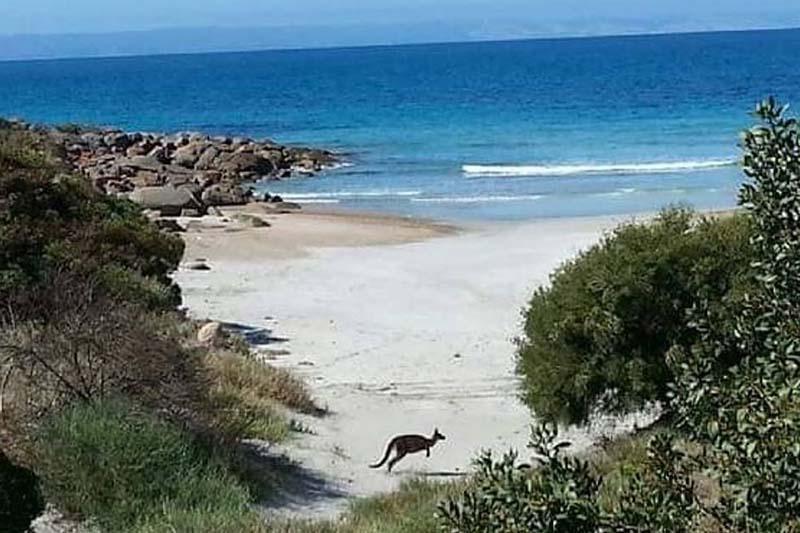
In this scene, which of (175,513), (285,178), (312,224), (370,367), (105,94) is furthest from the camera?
(105,94)

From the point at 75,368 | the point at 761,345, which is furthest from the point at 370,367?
the point at 761,345

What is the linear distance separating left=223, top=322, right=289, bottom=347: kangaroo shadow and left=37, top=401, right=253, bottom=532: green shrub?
9.83 meters

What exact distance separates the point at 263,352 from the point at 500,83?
307ft

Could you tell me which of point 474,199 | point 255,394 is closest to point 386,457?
point 255,394

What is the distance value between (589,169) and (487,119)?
2656 cm

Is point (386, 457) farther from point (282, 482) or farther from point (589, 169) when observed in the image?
point (589, 169)

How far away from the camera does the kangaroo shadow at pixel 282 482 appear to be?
10.4 m

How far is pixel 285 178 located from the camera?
51.0 metres

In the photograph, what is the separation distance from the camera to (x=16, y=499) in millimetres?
7277

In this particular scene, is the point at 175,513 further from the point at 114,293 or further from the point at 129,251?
the point at 129,251

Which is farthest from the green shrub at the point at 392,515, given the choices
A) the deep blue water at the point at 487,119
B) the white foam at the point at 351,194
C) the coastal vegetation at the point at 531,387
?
the white foam at the point at 351,194

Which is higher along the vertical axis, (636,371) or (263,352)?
(636,371)

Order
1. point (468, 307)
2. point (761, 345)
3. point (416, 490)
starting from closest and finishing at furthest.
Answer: point (761, 345) < point (416, 490) < point (468, 307)

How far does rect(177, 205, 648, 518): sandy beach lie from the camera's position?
42.8ft
